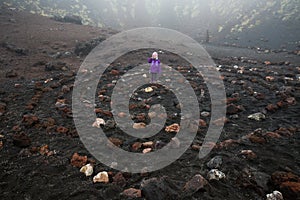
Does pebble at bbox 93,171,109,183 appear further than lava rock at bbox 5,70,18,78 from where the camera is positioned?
No

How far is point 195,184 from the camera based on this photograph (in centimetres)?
411

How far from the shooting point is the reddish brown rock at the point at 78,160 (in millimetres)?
4891

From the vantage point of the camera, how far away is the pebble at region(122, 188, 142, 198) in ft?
13.0

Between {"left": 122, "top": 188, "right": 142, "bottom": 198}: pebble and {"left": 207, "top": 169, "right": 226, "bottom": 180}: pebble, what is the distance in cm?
132

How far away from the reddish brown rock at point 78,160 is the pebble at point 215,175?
246cm

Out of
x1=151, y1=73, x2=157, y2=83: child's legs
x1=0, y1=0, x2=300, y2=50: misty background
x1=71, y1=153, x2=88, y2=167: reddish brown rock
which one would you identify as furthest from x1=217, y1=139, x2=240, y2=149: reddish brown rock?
x1=0, y1=0, x2=300, y2=50: misty background

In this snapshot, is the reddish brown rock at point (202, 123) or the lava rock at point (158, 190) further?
the reddish brown rock at point (202, 123)

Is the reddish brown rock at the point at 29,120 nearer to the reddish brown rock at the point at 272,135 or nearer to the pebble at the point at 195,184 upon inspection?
the pebble at the point at 195,184

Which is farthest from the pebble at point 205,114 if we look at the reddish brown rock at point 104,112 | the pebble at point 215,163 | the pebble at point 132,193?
the pebble at point 132,193

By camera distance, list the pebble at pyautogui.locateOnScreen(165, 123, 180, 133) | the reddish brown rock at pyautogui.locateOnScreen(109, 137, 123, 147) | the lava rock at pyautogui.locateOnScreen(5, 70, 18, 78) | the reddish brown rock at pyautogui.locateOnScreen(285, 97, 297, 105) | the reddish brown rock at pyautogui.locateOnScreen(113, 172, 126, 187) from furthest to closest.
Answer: the lava rock at pyautogui.locateOnScreen(5, 70, 18, 78), the reddish brown rock at pyautogui.locateOnScreen(285, 97, 297, 105), the pebble at pyautogui.locateOnScreen(165, 123, 180, 133), the reddish brown rock at pyautogui.locateOnScreen(109, 137, 123, 147), the reddish brown rock at pyautogui.locateOnScreen(113, 172, 126, 187)

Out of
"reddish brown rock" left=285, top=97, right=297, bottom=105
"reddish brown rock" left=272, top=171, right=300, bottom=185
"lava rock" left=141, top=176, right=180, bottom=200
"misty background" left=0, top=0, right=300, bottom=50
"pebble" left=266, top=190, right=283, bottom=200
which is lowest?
"misty background" left=0, top=0, right=300, bottom=50

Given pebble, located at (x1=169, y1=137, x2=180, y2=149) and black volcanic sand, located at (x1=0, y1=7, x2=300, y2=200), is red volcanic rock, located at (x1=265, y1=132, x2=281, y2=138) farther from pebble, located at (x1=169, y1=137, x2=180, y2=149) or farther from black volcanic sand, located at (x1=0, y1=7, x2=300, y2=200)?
pebble, located at (x1=169, y1=137, x2=180, y2=149)

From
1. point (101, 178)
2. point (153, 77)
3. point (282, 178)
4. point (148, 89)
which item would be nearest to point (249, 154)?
point (282, 178)

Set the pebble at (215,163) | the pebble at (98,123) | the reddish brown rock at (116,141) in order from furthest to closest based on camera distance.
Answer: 1. the pebble at (98,123)
2. the reddish brown rock at (116,141)
3. the pebble at (215,163)
